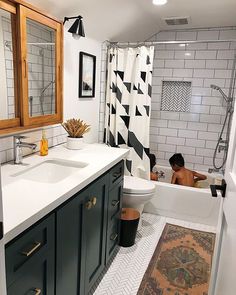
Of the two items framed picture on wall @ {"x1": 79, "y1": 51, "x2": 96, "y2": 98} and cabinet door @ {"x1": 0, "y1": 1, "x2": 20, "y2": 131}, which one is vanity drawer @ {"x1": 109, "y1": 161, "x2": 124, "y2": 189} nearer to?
cabinet door @ {"x1": 0, "y1": 1, "x2": 20, "y2": 131}

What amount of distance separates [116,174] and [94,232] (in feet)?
1.60

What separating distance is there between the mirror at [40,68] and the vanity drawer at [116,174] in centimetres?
65

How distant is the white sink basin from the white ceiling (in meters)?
1.07

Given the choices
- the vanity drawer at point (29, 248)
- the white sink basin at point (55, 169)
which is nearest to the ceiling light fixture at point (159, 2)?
the white sink basin at point (55, 169)

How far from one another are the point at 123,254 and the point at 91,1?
2.09 m

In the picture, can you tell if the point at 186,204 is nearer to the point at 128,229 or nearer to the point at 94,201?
the point at 128,229

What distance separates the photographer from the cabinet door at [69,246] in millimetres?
1200

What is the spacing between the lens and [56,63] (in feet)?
6.25

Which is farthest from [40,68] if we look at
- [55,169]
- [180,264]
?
[180,264]

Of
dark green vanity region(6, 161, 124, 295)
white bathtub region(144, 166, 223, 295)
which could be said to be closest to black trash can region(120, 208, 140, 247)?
dark green vanity region(6, 161, 124, 295)

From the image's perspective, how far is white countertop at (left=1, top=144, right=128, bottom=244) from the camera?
0.95 m

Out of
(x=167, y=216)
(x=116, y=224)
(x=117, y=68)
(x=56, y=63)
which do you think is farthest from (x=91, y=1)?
(x=167, y=216)

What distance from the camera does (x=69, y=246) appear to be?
4.25ft

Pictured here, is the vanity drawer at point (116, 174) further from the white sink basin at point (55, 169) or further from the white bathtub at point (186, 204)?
the white bathtub at point (186, 204)
